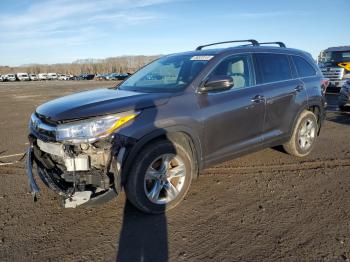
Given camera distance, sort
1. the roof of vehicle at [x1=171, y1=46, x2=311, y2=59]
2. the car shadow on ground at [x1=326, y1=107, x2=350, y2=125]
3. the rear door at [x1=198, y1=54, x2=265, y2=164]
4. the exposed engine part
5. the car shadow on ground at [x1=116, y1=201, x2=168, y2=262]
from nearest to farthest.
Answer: the car shadow on ground at [x1=116, y1=201, x2=168, y2=262]
the exposed engine part
the rear door at [x1=198, y1=54, x2=265, y2=164]
the roof of vehicle at [x1=171, y1=46, x2=311, y2=59]
the car shadow on ground at [x1=326, y1=107, x2=350, y2=125]

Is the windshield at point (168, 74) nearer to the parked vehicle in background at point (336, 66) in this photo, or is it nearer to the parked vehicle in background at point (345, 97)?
the parked vehicle in background at point (345, 97)

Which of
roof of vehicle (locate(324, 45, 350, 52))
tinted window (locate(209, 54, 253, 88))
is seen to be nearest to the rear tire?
tinted window (locate(209, 54, 253, 88))

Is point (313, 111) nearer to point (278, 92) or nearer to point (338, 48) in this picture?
point (278, 92)

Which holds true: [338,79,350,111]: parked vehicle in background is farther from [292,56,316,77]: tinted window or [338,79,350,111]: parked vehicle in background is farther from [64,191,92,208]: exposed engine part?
[64,191,92,208]: exposed engine part

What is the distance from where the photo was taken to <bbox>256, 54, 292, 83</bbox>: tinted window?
5.16 meters

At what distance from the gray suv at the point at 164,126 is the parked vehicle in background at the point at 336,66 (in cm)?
1280

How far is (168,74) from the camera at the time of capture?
4836mm

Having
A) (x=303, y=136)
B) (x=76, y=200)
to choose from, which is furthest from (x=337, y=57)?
(x=76, y=200)

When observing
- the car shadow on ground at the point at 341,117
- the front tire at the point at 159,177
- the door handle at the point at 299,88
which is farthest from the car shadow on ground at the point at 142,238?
the car shadow on ground at the point at 341,117

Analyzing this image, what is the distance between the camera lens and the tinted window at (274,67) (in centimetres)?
516

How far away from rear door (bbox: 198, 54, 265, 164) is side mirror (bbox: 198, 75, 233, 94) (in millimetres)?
87

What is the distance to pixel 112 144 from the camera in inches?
140

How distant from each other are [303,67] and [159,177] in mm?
3546

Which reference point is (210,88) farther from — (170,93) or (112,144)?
(112,144)
